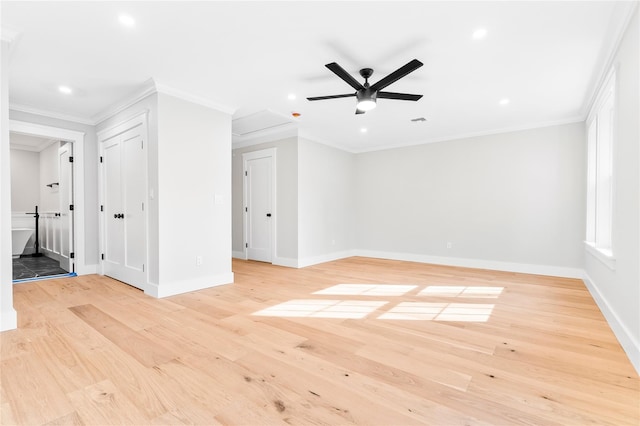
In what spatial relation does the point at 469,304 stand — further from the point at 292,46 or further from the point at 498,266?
the point at 292,46

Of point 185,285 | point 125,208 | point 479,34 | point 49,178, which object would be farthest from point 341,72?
point 49,178

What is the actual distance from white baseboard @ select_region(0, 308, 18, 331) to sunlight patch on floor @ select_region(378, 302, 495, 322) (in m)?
3.15

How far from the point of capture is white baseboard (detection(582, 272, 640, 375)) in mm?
1937

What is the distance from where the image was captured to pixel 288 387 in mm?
1692

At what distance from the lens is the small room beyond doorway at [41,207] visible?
4.76 metres

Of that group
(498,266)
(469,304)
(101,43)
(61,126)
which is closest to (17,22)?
(101,43)

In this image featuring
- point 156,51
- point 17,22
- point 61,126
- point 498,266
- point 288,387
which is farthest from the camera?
point 498,266

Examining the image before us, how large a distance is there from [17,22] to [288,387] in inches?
133

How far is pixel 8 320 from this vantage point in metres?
2.46

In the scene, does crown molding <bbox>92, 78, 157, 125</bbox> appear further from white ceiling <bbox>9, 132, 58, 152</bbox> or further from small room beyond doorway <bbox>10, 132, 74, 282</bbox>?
white ceiling <bbox>9, 132, 58, 152</bbox>

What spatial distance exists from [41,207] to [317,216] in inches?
254

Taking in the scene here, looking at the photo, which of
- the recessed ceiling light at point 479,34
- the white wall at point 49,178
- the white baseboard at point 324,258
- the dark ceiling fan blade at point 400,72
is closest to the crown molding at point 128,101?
the white wall at point 49,178

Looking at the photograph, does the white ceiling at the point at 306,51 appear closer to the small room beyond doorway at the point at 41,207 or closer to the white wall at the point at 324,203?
the small room beyond doorway at the point at 41,207

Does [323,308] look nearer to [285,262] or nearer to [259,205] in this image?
[285,262]
